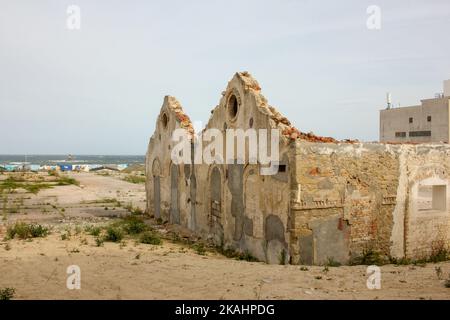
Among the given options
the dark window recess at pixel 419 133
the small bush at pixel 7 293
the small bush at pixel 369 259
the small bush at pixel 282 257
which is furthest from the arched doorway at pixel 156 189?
the dark window recess at pixel 419 133

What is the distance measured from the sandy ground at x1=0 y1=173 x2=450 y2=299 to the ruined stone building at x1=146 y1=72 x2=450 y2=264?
3.69 ft

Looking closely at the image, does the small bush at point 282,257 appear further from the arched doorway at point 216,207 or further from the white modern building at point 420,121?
the white modern building at point 420,121

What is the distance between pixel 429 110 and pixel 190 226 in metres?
36.4

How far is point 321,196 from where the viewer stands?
31.3ft

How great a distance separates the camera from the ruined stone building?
947 centimetres

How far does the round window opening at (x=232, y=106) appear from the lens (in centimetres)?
1232

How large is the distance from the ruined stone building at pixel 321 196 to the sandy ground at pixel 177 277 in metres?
1.12

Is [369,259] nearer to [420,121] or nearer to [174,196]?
[174,196]

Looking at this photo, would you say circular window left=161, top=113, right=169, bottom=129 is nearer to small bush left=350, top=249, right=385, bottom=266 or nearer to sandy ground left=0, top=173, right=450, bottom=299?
sandy ground left=0, top=173, right=450, bottom=299

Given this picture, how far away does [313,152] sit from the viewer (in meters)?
9.50

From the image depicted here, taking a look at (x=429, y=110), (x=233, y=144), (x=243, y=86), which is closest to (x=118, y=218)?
(x=233, y=144)

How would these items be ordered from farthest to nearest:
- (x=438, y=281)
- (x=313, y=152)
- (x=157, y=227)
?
(x=157, y=227) < (x=313, y=152) < (x=438, y=281)
